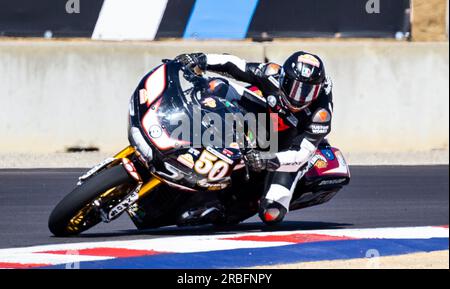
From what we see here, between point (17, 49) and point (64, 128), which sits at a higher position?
point (17, 49)

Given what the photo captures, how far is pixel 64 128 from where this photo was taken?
11742 mm

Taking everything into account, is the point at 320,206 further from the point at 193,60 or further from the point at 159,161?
the point at 159,161

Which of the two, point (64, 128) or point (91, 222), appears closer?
point (91, 222)

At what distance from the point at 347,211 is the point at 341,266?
2.47 meters

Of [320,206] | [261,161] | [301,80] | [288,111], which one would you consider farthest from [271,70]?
[320,206]

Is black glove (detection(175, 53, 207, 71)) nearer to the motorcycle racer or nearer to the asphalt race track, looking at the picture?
the motorcycle racer

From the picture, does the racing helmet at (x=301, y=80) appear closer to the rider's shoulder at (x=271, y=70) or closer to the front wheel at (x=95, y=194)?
the rider's shoulder at (x=271, y=70)

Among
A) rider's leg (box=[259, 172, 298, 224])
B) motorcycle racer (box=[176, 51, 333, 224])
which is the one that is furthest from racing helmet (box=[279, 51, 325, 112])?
rider's leg (box=[259, 172, 298, 224])

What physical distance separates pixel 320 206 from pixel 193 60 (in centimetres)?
266

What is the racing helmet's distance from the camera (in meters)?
7.53

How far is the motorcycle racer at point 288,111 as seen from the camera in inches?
298

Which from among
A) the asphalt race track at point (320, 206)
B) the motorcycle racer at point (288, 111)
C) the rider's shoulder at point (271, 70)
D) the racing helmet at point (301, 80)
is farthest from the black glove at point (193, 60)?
the asphalt race track at point (320, 206)

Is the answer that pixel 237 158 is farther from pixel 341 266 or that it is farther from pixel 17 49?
pixel 17 49
